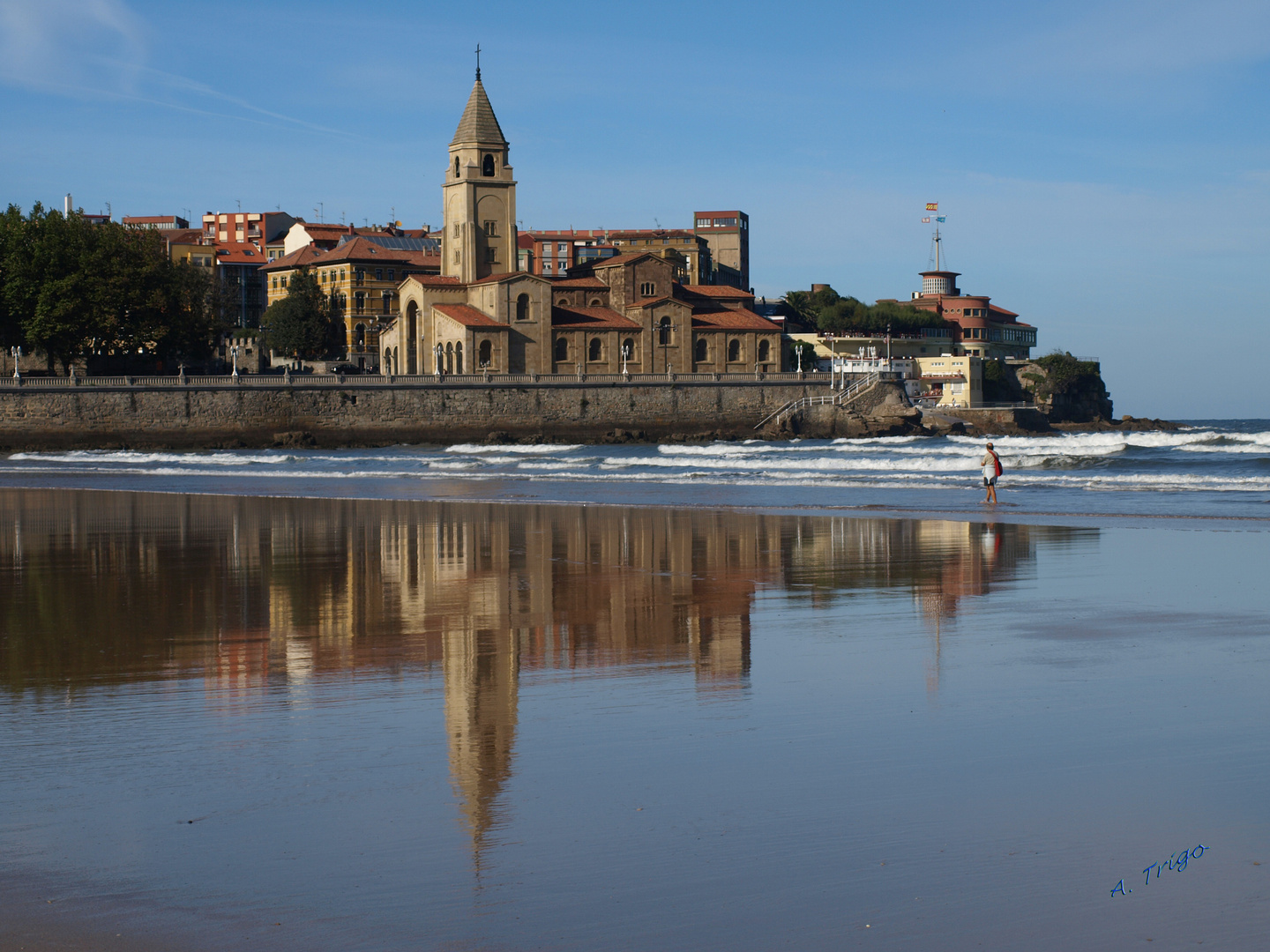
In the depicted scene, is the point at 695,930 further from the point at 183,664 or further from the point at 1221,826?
the point at 183,664

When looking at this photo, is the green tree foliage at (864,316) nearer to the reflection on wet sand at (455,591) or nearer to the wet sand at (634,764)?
the reflection on wet sand at (455,591)

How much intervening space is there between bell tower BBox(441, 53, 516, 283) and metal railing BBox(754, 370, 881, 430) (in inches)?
687

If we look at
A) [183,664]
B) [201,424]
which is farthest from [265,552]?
[201,424]

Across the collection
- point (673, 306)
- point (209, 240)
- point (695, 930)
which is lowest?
point (695, 930)

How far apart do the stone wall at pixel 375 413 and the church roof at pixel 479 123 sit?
15.8m

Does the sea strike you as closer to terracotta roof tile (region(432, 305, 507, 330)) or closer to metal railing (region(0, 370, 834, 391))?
metal railing (region(0, 370, 834, 391))

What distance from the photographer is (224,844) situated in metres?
4.81

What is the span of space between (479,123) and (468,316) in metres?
11.7

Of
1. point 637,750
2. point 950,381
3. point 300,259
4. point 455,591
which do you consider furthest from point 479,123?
point 637,750

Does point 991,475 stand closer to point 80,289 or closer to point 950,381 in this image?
point 80,289

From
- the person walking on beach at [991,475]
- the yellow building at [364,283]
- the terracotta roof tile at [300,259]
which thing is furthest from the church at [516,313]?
the person walking on beach at [991,475]

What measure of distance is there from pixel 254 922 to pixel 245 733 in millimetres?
2329

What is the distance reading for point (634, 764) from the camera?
5852 millimetres

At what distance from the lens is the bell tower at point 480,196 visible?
228 feet
